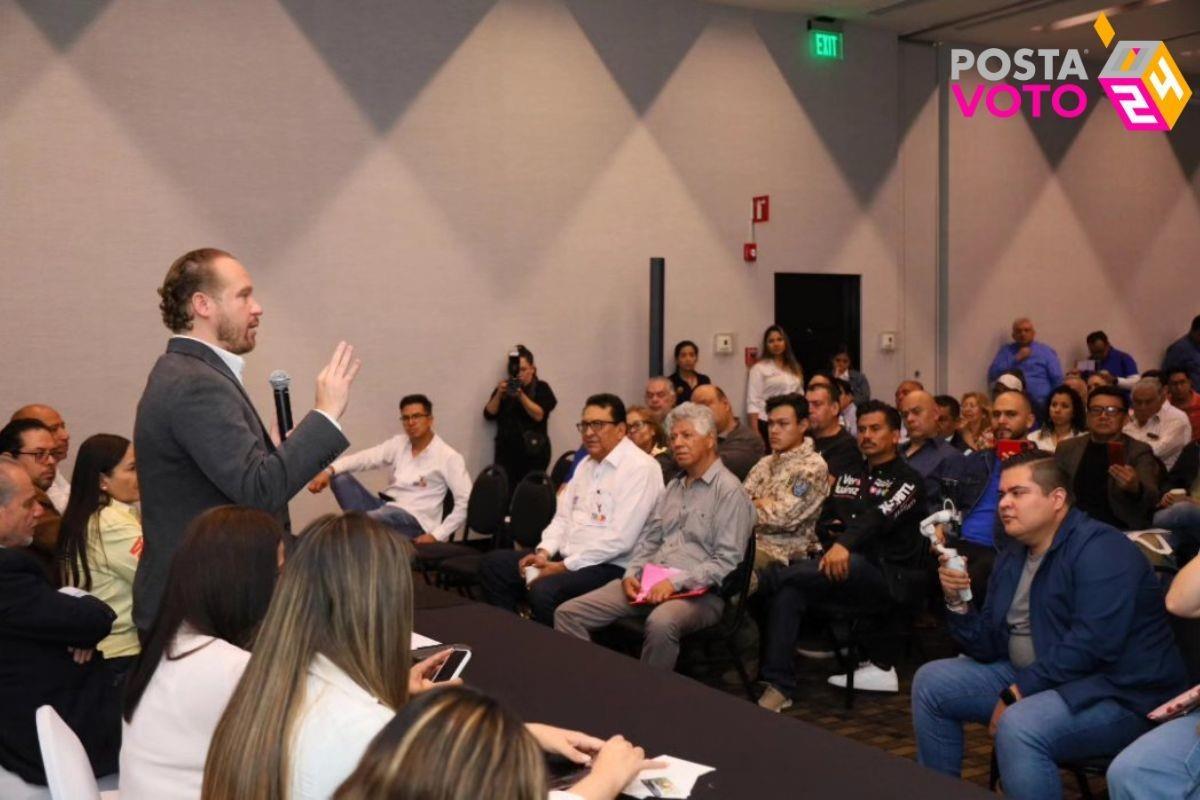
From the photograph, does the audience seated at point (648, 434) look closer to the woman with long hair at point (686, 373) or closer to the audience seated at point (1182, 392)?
the woman with long hair at point (686, 373)

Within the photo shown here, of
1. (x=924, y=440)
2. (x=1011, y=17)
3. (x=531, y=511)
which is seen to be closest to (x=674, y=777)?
(x=531, y=511)

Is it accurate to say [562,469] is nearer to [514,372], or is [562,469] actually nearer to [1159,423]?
[514,372]

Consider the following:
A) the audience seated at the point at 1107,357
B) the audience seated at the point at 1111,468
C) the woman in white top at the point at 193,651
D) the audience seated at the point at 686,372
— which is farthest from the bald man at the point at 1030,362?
the woman in white top at the point at 193,651

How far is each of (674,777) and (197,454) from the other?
119cm

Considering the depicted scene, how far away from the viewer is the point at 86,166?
7.24m

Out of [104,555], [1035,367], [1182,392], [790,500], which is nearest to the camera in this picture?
[104,555]

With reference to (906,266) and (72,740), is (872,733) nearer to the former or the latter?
(72,740)

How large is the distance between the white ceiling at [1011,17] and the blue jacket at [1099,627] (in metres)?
7.26

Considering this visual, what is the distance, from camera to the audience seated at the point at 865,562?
4777 millimetres

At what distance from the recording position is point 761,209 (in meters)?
9.65

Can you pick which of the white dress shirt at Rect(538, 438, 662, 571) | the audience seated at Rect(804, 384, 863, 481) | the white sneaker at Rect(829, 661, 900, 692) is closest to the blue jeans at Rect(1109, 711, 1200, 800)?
the white sneaker at Rect(829, 661, 900, 692)

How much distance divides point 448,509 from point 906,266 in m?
5.70

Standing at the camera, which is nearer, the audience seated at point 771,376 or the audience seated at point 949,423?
the audience seated at point 949,423

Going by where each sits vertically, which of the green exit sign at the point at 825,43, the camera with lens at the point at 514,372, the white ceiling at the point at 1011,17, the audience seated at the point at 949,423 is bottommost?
the audience seated at the point at 949,423
